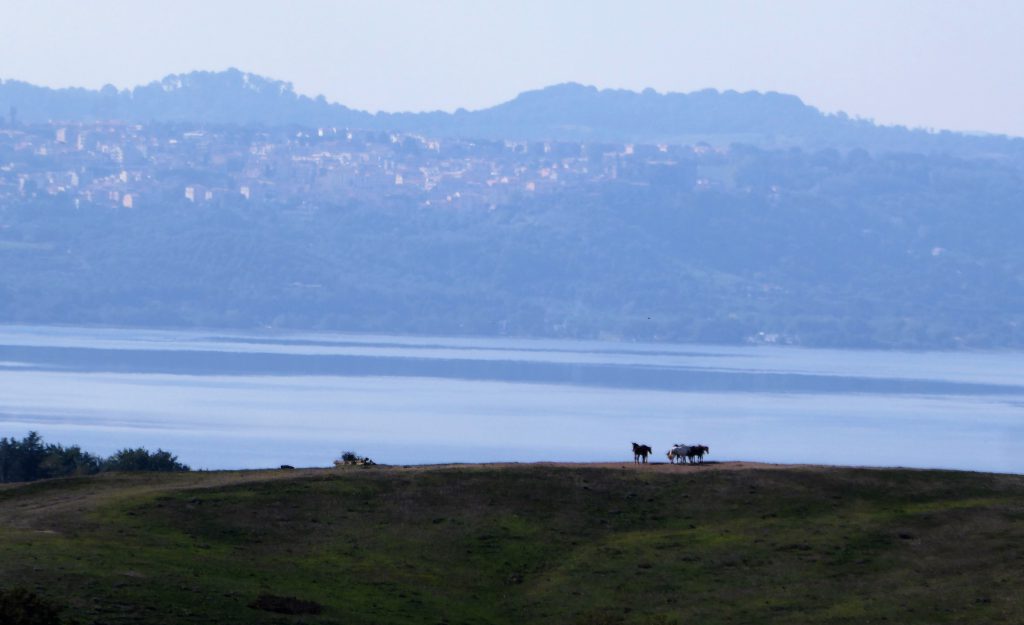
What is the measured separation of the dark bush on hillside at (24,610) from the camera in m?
34.9

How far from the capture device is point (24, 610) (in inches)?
1390

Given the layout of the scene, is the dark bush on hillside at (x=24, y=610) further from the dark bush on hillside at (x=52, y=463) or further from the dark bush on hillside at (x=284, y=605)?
the dark bush on hillside at (x=52, y=463)

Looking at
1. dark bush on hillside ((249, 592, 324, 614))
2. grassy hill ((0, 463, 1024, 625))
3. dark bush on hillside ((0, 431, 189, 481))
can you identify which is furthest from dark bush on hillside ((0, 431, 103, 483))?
dark bush on hillside ((249, 592, 324, 614))

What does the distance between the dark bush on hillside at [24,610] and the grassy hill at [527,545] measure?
1.65 meters

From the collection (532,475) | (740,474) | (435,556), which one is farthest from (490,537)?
(740,474)

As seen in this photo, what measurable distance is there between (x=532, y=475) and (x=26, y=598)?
20.4 m

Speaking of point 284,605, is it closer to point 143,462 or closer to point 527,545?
point 527,545

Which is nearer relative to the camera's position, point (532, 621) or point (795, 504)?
point (532, 621)

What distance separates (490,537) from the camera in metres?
48.1

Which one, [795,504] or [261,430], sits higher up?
[795,504]

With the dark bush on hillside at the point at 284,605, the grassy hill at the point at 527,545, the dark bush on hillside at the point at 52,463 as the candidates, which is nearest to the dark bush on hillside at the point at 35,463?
the dark bush on hillside at the point at 52,463

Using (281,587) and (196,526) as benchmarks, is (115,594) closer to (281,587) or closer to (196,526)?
(281,587)

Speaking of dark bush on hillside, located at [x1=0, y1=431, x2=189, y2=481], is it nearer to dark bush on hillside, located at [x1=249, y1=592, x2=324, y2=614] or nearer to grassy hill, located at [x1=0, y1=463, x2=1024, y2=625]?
grassy hill, located at [x1=0, y1=463, x2=1024, y2=625]

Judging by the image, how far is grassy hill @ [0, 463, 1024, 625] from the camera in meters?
41.5
